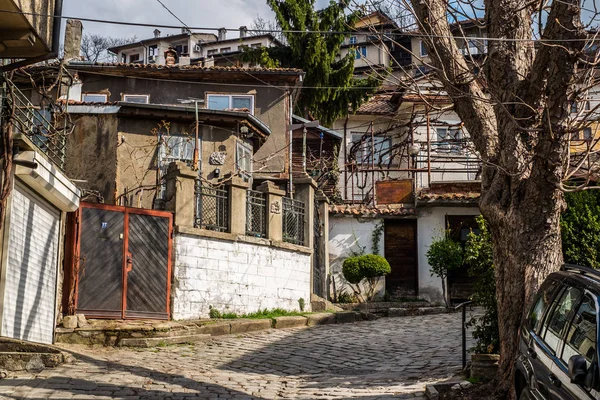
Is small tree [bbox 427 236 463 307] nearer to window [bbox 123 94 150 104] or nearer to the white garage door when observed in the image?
window [bbox 123 94 150 104]

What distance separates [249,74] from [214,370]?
15.8m

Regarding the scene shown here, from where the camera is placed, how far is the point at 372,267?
2300cm

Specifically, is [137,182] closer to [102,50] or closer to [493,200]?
[493,200]

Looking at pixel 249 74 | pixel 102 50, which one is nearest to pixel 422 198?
pixel 249 74

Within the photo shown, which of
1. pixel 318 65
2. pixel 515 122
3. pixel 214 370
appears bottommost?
pixel 214 370

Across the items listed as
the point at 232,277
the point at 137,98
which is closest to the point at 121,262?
the point at 232,277

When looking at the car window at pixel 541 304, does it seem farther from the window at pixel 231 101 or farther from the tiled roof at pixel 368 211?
the window at pixel 231 101

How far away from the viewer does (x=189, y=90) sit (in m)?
25.8

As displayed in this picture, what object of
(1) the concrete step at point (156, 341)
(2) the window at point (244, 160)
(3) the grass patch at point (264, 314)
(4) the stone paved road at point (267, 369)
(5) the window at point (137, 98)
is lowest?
(4) the stone paved road at point (267, 369)

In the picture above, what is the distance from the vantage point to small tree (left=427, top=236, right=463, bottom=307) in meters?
23.5

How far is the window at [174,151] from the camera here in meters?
22.1

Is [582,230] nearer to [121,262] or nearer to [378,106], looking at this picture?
[121,262]

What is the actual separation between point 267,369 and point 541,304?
597cm

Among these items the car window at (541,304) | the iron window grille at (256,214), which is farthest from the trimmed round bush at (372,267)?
the car window at (541,304)
